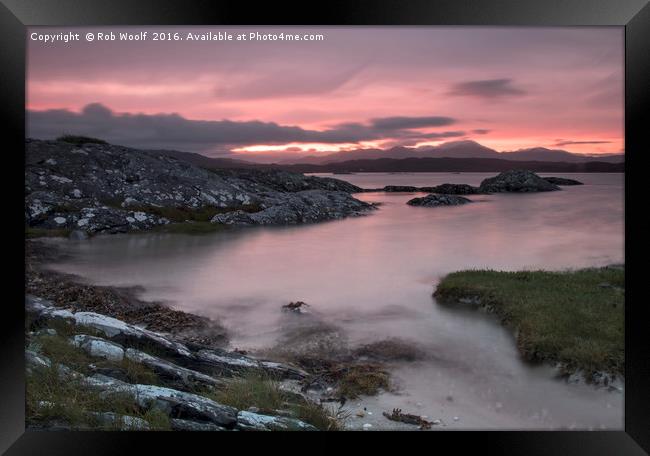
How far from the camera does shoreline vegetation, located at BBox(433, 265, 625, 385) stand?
7.59 m

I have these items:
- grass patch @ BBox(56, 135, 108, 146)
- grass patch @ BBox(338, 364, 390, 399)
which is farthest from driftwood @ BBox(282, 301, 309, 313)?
grass patch @ BBox(56, 135, 108, 146)

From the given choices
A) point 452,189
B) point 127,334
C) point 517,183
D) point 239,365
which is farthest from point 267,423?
point 517,183

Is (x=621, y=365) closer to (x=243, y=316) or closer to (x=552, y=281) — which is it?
(x=552, y=281)

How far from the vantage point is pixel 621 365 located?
24.7 feet

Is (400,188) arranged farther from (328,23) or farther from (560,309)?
(328,23)

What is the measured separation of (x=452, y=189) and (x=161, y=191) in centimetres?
570

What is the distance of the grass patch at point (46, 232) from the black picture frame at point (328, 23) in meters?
1.36

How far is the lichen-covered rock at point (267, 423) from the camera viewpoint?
7168mm

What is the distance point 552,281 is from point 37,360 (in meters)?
8.02

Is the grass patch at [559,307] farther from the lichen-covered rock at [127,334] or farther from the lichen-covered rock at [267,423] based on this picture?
the lichen-covered rock at [127,334]

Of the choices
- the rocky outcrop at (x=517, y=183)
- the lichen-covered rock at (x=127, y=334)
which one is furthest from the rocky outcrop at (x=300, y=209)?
the lichen-covered rock at (x=127, y=334)

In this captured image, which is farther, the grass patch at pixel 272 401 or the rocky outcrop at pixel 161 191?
the rocky outcrop at pixel 161 191

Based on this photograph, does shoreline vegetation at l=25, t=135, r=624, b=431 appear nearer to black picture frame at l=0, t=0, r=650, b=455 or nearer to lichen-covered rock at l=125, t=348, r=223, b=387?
lichen-covered rock at l=125, t=348, r=223, b=387

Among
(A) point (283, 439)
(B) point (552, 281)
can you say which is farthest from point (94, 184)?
(B) point (552, 281)
